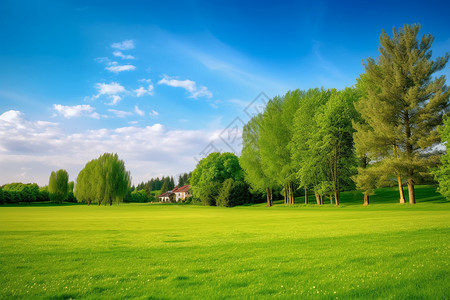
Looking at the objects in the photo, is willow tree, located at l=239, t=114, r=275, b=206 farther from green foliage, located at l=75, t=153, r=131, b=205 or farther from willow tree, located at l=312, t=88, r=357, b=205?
green foliage, located at l=75, t=153, r=131, b=205

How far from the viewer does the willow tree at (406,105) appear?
35.6 meters

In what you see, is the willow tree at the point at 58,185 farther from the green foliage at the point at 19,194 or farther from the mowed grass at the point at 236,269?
the mowed grass at the point at 236,269

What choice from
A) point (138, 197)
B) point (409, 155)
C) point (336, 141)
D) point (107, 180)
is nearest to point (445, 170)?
point (409, 155)

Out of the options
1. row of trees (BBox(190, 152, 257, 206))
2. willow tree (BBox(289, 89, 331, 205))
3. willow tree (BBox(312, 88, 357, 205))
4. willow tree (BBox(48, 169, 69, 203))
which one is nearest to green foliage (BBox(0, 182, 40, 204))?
willow tree (BBox(48, 169, 69, 203))

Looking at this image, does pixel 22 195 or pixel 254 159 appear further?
pixel 22 195

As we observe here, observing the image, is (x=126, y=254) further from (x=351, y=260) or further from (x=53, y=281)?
(x=351, y=260)

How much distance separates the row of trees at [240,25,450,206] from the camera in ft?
119

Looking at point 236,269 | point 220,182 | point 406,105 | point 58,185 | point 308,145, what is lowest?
point 236,269

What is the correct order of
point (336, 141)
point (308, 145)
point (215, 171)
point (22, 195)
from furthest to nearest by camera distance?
point (22, 195), point (215, 171), point (308, 145), point (336, 141)

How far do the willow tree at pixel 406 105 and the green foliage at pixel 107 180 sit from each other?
6336 cm

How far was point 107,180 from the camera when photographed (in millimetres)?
77312

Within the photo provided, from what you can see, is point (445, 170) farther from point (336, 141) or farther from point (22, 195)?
point (22, 195)

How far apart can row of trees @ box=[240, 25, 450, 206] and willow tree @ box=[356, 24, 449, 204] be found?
0.11 meters

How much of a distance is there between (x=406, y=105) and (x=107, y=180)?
69.9m
